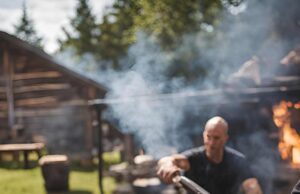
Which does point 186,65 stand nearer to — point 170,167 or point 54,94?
point 54,94

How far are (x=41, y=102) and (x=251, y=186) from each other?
14.2 m

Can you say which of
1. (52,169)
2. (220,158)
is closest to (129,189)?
(52,169)

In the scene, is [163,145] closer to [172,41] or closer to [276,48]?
[276,48]

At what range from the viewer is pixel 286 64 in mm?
10289

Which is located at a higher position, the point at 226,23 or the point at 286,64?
the point at 226,23

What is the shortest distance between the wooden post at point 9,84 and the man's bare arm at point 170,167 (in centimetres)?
1362

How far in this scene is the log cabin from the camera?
1703cm

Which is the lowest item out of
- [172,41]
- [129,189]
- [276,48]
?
[129,189]

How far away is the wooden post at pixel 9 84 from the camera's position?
55.8ft

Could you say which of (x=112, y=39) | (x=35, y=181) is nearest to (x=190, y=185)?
(x=35, y=181)

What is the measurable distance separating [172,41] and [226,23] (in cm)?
380

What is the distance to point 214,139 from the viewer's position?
16.1 ft

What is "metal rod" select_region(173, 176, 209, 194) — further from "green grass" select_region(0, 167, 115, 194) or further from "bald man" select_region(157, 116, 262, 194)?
"green grass" select_region(0, 167, 115, 194)

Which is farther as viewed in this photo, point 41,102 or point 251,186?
point 41,102
